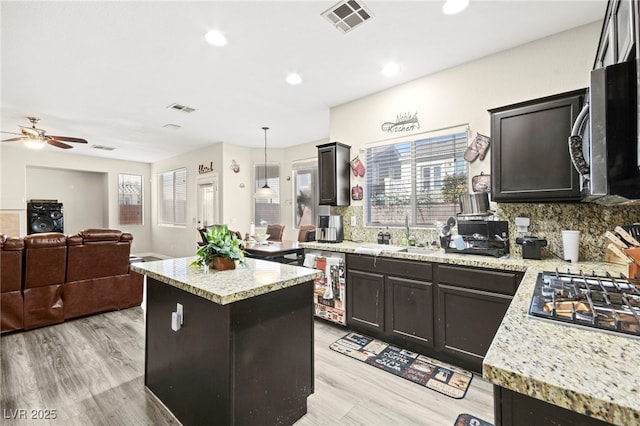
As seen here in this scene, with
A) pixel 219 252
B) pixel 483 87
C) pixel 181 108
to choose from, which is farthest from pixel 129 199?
pixel 483 87

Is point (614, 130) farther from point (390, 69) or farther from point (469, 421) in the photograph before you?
point (390, 69)

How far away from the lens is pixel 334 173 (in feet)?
12.5

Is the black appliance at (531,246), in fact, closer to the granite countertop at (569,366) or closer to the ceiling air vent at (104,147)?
the granite countertop at (569,366)

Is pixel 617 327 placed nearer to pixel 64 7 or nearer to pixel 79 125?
pixel 64 7

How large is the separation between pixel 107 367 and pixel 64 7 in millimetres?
2977

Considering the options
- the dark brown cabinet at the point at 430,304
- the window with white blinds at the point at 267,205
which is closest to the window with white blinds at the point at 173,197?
the window with white blinds at the point at 267,205

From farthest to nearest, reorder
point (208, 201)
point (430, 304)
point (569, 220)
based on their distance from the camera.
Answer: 1. point (208, 201)
2. point (430, 304)
3. point (569, 220)

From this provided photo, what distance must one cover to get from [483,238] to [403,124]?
166 centimetres

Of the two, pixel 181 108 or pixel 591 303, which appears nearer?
pixel 591 303

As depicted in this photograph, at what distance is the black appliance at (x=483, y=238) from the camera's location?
256 cm

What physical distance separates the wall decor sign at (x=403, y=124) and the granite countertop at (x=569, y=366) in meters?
2.79

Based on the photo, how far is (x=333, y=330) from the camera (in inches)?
132

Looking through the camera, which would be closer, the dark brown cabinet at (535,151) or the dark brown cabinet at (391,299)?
the dark brown cabinet at (535,151)

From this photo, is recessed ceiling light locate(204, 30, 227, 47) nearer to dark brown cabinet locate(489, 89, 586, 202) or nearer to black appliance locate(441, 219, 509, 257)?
dark brown cabinet locate(489, 89, 586, 202)
